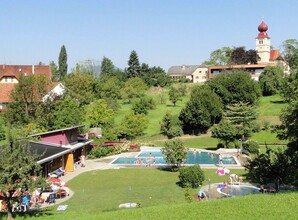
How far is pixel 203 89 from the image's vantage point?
50750 millimetres

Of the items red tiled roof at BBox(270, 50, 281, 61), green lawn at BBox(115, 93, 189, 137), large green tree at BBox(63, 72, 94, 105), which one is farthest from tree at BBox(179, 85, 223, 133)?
red tiled roof at BBox(270, 50, 281, 61)

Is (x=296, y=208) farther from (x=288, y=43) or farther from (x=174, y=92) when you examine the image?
(x=288, y=43)

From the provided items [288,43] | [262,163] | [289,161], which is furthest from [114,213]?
[288,43]

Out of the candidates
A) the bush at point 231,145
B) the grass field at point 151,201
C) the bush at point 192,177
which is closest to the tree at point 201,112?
the bush at point 231,145

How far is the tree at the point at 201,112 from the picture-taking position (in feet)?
155

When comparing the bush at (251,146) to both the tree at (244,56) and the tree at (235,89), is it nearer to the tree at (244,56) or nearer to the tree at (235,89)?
the tree at (235,89)

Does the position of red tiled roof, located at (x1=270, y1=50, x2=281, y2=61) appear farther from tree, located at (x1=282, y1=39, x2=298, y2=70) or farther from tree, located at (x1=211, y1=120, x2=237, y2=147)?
tree, located at (x1=211, y1=120, x2=237, y2=147)

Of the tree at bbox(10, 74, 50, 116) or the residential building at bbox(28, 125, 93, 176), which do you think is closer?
the residential building at bbox(28, 125, 93, 176)

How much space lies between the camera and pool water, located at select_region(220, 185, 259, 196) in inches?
856

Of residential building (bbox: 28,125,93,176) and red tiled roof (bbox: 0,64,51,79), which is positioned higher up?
red tiled roof (bbox: 0,64,51,79)

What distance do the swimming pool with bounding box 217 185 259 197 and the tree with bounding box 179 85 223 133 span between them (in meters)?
24.0

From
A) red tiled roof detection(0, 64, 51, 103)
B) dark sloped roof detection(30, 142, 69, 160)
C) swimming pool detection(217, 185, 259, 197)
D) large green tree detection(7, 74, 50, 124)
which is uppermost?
red tiled roof detection(0, 64, 51, 103)

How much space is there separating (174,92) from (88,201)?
44752mm

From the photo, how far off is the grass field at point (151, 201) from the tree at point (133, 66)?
69.7m
